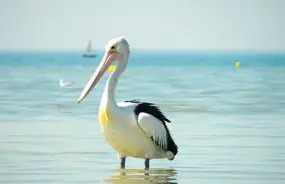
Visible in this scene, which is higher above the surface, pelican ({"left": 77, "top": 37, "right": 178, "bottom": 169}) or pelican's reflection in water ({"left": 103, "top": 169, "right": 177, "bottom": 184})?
pelican ({"left": 77, "top": 37, "right": 178, "bottom": 169})

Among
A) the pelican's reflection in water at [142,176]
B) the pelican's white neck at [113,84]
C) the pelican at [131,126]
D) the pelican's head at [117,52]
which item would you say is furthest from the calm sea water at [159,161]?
the pelican's head at [117,52]

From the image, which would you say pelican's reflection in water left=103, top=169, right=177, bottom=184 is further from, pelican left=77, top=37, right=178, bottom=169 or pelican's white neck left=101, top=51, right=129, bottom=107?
pelican's white neck left=101, top=51, right=129, bottom=107

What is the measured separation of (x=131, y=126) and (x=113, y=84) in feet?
1.56

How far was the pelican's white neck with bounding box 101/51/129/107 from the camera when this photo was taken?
916cm

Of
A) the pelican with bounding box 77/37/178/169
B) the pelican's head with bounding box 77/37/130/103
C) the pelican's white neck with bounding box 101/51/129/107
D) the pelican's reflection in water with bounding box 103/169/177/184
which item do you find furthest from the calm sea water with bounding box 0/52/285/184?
the pelican's head with bounding box 77/37/130/103

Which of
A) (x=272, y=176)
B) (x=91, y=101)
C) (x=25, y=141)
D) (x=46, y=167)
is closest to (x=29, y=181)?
(x=46, y=167)

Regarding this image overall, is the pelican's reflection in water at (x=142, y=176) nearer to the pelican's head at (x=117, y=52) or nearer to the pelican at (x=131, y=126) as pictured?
the pelican at (x=131, y=126)

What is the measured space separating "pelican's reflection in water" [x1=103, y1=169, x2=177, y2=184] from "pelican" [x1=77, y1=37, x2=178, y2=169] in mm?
116

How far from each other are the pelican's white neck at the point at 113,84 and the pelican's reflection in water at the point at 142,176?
72cm

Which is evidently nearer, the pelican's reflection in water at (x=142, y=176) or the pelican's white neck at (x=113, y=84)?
the pelican's reflection in water at (x=142, y=176)

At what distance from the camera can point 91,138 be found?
12.2 metres

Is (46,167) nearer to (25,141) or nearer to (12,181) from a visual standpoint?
(12,181)

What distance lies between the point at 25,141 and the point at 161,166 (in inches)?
99.0

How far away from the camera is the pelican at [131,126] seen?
30.0 ft
